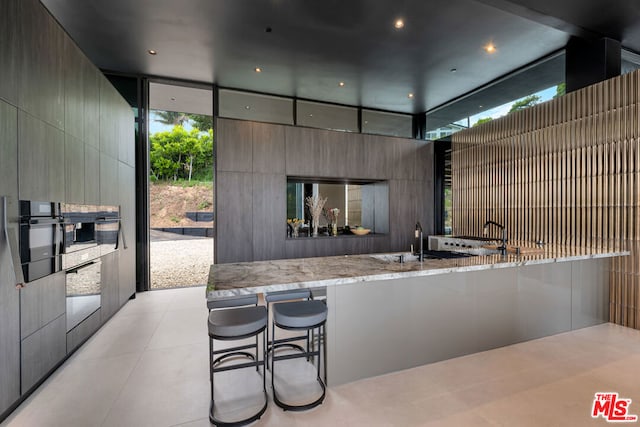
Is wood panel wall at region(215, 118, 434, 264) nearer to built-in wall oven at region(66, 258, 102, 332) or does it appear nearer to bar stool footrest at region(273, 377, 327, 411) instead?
built-in wall oven at region(66, 258, 102, 332)

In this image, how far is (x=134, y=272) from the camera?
438 cm

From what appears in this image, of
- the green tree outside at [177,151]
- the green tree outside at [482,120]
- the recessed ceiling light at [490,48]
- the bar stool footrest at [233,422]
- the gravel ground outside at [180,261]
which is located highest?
the recessed ceiling light at [490,48]

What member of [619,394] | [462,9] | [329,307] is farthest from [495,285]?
[462,9]

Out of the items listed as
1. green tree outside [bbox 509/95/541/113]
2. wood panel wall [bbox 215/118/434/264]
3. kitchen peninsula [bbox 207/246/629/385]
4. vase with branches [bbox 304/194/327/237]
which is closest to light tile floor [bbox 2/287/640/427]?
kitchen peninsula [bbox 207/246/629/385]

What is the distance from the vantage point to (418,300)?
2346 millimetres

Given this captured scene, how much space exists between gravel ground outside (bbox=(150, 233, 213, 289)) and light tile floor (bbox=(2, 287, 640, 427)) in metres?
1.95

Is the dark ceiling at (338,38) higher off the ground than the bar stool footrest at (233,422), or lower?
higher

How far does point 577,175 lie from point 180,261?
5795 mm

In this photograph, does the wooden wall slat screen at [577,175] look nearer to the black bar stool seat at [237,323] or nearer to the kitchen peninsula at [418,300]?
the kitchen peninsula at [418,300]

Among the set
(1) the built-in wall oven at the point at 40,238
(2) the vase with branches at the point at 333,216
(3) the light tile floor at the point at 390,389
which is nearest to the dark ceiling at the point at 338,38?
(2) the vase with branches at the point at 333,216

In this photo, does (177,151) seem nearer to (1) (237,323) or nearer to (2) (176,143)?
(2) (176,143)

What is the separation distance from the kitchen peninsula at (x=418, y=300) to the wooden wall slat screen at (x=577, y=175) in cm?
52

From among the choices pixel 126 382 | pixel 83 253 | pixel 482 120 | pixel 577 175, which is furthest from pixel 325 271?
pixel 482 120

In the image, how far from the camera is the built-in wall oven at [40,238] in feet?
6.64
